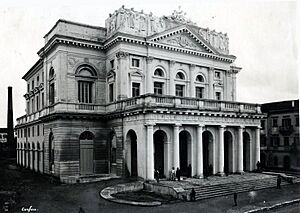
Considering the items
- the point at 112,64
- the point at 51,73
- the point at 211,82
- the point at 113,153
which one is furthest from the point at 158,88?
the point at 51,73

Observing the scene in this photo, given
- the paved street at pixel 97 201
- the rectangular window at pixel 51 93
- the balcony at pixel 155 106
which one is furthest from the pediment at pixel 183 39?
the paved street at pixel 97 201

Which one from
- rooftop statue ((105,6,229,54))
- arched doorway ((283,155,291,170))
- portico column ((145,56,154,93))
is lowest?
arched doorway ((283,155,291,170))

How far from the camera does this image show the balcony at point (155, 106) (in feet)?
88.8

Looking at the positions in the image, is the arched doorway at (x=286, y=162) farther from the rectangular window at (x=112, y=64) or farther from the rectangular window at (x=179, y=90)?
the rectangular window at (x=112, y=64)

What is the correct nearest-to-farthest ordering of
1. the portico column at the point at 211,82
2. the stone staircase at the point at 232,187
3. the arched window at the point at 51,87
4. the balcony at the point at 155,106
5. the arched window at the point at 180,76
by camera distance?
the stone staircase at the point at 232,187 < the balcony at the point at 155,106 < the arched window at the point at 51,87 < the arched window at the point at 180,76 < the portico column at the point at 211,82

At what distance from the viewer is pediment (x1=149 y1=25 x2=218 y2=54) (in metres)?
33.6

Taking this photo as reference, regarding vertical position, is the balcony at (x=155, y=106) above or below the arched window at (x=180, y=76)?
below

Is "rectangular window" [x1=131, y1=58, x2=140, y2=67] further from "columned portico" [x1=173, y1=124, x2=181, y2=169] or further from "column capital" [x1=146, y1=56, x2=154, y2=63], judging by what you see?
"columned portico" [x1=173, y1=124, x2=181, y2=169]

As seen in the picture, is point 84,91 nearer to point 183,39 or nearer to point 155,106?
point 155,106

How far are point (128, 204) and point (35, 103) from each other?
86.1 feet

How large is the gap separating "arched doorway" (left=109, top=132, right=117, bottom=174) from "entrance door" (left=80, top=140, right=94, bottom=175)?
5.69 ft

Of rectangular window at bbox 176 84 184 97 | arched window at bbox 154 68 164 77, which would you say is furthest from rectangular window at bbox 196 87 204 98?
arched window at bbox 154 68 164 77

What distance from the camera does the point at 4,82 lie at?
71.7ft

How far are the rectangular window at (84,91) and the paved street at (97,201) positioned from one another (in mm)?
8651
